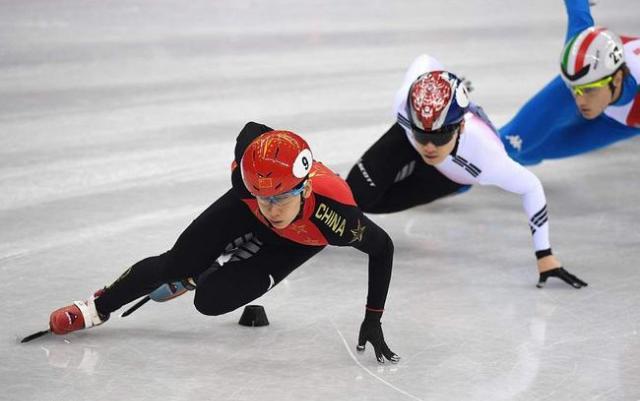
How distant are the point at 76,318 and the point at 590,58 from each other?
2744 millimetres

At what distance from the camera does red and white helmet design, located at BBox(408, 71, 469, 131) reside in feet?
15.1

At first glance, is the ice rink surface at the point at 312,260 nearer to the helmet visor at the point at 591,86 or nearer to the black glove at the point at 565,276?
the black glove at the point at 565,276

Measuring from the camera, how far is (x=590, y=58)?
5.27 metres

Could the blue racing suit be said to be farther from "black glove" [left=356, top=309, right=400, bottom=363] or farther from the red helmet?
the red helmet

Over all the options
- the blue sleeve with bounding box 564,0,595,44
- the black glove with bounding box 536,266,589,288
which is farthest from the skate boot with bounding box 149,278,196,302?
the blue sleeve with bounding box 564,0,595,44

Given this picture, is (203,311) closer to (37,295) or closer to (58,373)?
(58,373)

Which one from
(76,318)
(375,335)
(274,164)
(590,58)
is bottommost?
(375,335)

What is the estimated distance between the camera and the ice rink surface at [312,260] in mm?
3969

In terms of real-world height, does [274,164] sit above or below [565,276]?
above

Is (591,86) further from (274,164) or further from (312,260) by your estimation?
(274,164)

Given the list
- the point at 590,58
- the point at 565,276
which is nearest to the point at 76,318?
the point at 565,276

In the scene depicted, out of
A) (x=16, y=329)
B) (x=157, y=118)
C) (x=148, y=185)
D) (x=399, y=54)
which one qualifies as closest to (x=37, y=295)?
(x=16, y=329)

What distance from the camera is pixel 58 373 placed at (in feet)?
12.7

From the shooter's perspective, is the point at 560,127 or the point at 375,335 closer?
the point at 375,335
